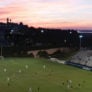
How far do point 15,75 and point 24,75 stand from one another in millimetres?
1090

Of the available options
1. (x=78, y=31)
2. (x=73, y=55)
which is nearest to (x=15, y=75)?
(x=73, y=55)

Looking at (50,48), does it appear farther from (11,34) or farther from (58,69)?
(58,69)

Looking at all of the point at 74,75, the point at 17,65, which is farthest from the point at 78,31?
the point at 74,75

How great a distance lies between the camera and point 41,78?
42.2 meters

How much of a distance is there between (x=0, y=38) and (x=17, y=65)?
33.6 metres

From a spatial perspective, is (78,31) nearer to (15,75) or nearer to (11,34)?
(11,34)

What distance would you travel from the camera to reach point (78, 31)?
95562mm

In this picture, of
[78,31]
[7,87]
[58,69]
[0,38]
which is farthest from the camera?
[78,31]

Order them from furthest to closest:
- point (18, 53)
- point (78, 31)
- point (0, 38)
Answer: point (78, 31), point (0, 38), point (18, 53)

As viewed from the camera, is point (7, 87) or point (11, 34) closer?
point (7, 87)

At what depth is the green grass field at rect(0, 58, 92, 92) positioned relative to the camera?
3578 cm

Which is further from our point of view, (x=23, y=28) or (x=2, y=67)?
(x=23, y=28)

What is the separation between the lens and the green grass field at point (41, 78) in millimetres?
35781

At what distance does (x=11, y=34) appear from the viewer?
3504 inches
